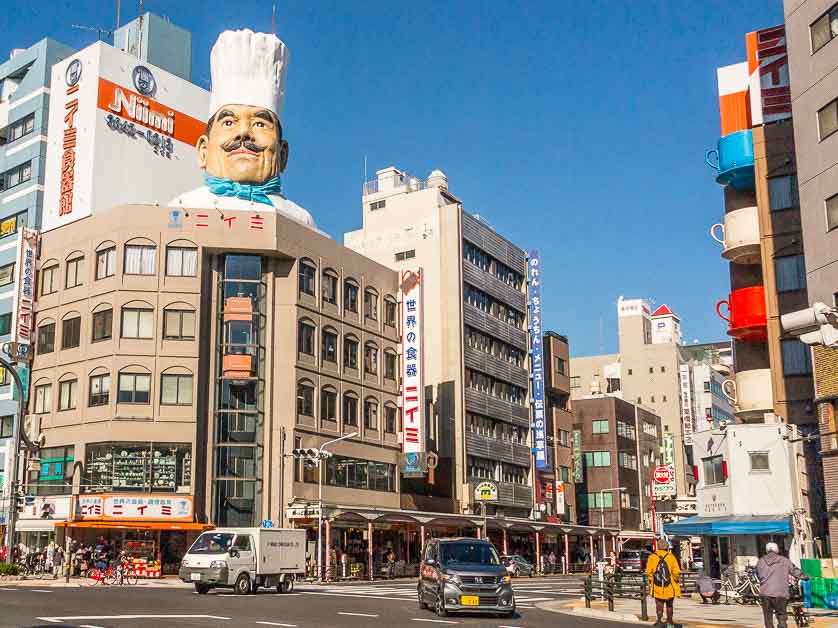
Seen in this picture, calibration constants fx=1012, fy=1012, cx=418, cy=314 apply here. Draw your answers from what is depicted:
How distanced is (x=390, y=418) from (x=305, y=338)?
33.1ft

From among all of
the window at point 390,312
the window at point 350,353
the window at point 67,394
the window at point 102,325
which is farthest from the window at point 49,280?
the window at point 390,312

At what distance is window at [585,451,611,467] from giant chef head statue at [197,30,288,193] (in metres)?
50.4

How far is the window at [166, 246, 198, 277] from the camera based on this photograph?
5609cm

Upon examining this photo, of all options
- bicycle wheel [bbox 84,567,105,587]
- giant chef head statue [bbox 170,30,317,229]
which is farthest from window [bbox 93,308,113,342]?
bicycle wheel [bbox 84,567,105,587]

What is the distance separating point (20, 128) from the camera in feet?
230

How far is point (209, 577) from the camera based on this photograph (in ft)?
106

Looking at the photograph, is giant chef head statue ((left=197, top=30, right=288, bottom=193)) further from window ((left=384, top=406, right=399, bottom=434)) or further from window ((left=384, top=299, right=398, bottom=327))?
window ((left=384, top=406, right=399, bottom=434))

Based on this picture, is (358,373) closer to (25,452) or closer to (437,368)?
(437,368)

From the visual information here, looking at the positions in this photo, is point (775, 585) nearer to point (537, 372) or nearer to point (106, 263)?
point (106, 263)

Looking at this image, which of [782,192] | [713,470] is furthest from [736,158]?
[713,470]

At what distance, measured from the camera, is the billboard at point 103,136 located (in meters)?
62.4

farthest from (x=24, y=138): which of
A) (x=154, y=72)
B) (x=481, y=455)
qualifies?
(x=481, y=455)

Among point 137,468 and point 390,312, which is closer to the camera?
point 137,468

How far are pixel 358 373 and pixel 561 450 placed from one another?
32.9 metres
